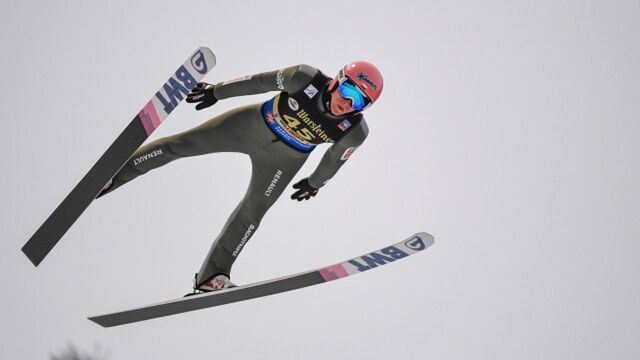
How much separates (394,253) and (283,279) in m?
0.81

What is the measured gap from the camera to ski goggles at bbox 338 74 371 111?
17.6 ft

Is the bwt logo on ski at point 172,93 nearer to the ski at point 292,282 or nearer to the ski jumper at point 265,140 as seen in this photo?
the ski jumper at point 265,140

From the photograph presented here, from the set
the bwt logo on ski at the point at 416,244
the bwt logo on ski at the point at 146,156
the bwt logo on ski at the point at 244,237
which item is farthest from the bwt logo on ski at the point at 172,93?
the bwt logo on ski at the point at 416,244

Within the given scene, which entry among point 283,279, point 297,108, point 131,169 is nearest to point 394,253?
point 283,279

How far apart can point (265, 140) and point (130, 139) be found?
1127 mm

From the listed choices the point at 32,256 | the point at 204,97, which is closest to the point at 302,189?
the point at 204,97

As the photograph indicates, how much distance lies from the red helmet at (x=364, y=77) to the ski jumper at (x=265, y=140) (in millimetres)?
231

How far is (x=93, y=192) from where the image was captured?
5086 mm

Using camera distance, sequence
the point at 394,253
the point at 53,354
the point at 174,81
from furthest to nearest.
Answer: the point at 53,354 < the point at 394,253 < the point at 174,81

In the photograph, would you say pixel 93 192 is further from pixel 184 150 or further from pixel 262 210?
pixel 262 210

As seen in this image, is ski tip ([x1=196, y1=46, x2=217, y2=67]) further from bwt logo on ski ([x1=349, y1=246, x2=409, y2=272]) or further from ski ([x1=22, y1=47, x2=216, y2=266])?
bwt logo on ski ([x1=349, y1=246, x2=409, y2=272])

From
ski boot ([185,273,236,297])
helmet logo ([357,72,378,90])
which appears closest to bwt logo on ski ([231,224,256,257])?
ski boot ([185,273,236,297])

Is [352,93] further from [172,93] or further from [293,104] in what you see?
[172,93]

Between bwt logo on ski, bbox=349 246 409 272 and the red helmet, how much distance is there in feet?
3.55
